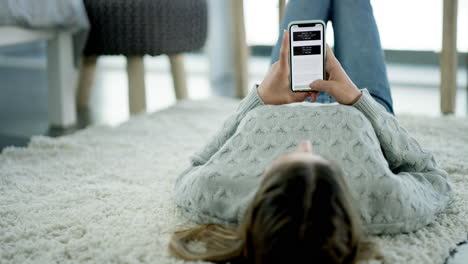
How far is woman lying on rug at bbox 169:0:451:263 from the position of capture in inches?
25.2

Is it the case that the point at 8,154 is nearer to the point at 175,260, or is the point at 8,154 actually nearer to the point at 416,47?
the point at 175,260

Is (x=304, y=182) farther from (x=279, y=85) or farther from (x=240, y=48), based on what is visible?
(x=240, y=48)

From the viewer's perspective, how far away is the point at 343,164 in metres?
0.87

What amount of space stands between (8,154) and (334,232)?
102 cm

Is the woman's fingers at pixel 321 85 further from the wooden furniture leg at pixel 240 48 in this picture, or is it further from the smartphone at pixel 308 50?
the wooden furniture leg at pixel 240 48

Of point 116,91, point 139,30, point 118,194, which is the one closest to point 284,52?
point 118,194

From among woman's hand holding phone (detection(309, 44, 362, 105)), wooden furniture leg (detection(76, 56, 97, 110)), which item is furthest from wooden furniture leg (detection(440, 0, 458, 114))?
wooden furniture leg (detection(76, 56, 97, 110))

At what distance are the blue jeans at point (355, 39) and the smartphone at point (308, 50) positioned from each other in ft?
0.80

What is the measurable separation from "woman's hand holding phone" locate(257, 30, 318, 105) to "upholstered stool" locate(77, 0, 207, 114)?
815 mm

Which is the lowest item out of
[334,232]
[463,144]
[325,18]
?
[463,144]

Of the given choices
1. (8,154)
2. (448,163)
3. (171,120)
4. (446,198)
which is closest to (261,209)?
(446,198)

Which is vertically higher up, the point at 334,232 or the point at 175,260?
the point at 334,232

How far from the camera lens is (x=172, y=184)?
1.20 meters

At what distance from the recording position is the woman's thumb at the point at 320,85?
0.99 m
